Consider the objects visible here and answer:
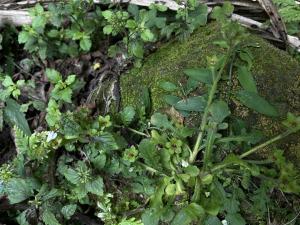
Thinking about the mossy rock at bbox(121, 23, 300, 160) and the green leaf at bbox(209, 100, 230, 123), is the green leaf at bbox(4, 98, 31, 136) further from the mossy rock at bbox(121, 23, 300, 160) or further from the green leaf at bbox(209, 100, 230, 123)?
the green leaf at bbox(209, 100, 230, 123)

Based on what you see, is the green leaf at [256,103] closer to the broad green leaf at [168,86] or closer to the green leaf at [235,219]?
the broad green leaf at [168,86]

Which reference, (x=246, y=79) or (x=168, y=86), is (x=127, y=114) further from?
(x=246, y=79)

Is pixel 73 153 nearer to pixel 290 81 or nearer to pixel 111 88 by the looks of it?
pixel 111 88

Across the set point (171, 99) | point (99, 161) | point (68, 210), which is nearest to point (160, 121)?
point (171, 99)

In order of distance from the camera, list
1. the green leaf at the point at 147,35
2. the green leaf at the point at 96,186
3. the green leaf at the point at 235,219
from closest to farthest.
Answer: the green leaf at the point at 235,219 → the green leaf at the point at 96,186 → the green leaf at the point at 147,35

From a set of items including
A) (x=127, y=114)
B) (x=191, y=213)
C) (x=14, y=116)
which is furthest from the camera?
(x=14, y=116)

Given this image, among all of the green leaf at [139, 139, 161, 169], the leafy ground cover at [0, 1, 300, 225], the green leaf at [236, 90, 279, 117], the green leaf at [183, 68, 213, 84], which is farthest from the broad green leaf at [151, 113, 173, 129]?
the green leaf at [236, 90, 279, 117]

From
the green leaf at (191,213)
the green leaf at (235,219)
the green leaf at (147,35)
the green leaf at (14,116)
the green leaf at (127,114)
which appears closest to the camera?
the green leaf at (191,213)

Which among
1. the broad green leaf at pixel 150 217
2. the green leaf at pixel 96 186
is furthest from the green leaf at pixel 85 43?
the broad green leaf at pixel 150 217
